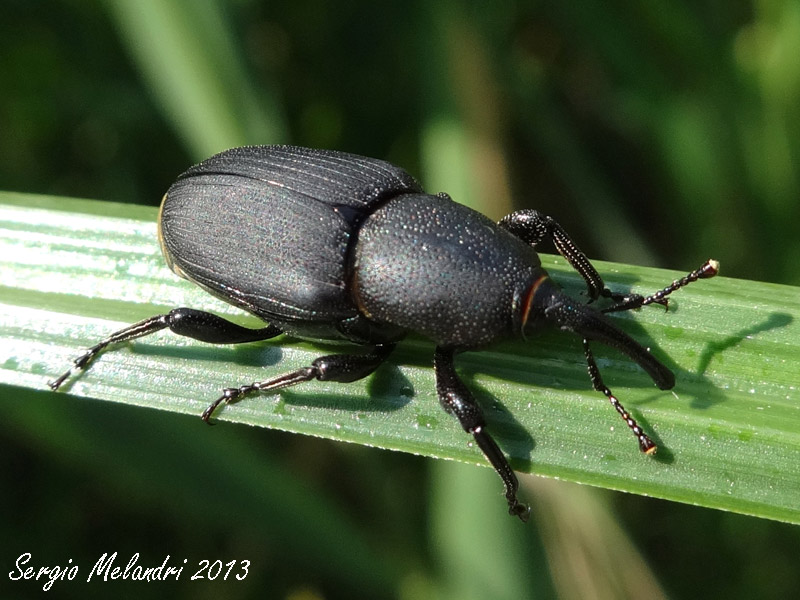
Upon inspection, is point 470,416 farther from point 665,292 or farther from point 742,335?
point 742,335

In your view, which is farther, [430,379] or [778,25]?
[778,25]

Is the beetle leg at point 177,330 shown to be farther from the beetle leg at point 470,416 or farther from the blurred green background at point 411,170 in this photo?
the beetle leg at point 470,416

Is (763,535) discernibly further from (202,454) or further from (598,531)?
(202,454)

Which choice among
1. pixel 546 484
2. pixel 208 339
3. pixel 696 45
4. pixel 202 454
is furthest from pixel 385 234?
pixel 696 45

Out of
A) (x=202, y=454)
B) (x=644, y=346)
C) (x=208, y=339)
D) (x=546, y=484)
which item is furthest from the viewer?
(x=546, y=484)

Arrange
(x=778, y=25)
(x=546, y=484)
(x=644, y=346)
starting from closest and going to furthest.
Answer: (x=644, y=346) < (x=546, y=484) < (x=778, y=25)

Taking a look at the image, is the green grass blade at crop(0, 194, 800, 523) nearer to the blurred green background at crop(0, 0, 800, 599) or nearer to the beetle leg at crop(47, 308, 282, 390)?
the beetle leg at crop(47, 308, 282, 390)

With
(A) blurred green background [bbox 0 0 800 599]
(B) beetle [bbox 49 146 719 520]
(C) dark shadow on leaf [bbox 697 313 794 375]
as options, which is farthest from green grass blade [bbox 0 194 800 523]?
(A) blurred green background [bbox 0 0 800 599]
